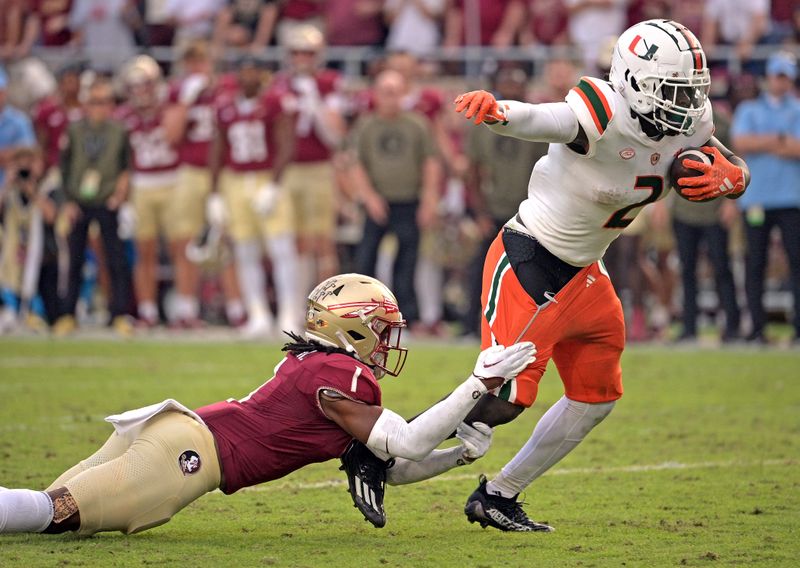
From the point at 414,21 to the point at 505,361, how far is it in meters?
10.3

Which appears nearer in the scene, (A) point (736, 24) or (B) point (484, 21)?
A: (A) point (736, 24)

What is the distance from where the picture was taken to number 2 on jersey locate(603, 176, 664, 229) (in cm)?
497

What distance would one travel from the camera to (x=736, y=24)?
13266 mm

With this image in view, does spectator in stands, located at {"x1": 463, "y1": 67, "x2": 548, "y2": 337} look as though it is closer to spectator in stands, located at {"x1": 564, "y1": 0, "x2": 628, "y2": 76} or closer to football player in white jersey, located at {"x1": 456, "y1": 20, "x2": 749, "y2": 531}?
spectator in stands, located at {"x1": 564, "y1": 0, "x2": 628, "y2": 76}

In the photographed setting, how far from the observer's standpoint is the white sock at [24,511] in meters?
4.51

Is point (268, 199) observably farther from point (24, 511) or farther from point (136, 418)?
point (24, 511)

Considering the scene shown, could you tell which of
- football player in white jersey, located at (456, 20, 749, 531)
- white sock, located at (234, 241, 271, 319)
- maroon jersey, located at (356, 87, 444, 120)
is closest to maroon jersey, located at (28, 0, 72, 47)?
maroon jersey, located at (356, 87, 444, 120)

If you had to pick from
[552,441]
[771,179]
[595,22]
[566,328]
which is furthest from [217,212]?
[566,328]

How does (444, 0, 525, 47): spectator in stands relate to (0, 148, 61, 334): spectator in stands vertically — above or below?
above

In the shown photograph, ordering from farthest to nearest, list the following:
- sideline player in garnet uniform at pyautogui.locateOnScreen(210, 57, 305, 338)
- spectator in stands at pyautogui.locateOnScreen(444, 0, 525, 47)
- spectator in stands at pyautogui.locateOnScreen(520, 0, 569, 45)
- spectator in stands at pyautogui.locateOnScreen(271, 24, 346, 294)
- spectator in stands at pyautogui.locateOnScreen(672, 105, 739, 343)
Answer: spectator in stands at pyautogui.locateOnScreen(444, 0, 525, 47)
spectator in stands at pyautogui.locateOnScreen(520, 0, 569, 45)
spectator in stands at pyautogui.locateOnScreen(271, 24, 346, 294)
sideline player in garnet uniform at pyautogui.locateOnScreen(210, 57, 305, 338)
spectator in stands at pyautogui.locateOnScreen(672, 105, 739, 343)

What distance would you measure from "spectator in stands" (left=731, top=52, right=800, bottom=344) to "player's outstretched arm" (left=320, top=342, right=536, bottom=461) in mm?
6866

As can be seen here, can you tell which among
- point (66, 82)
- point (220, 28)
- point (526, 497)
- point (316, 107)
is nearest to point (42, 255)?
point (66, 82)

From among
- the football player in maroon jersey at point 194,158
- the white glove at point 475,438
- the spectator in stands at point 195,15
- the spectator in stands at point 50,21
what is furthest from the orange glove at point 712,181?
the spectator in stands at point 50,21

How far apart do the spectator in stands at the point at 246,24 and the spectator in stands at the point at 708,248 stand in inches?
201
